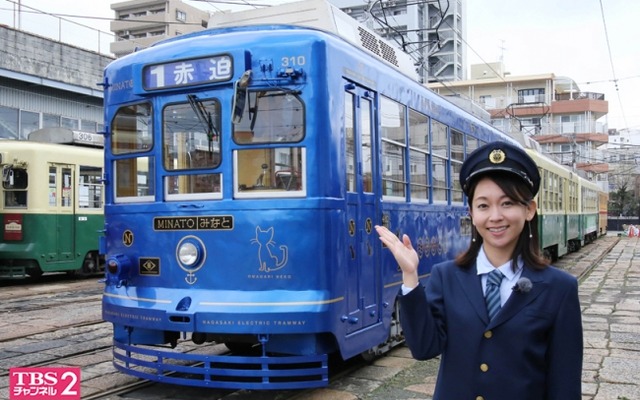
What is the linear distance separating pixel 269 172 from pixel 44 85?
15960 millimetres

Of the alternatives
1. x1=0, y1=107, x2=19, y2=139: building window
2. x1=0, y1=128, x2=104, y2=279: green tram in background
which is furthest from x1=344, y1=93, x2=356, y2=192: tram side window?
x1=0, y1=107, x2=19, y2=139: building window

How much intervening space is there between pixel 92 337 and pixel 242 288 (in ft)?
12.1

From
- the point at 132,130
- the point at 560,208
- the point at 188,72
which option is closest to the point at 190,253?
the point at 132,130

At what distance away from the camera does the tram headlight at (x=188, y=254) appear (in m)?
5.28

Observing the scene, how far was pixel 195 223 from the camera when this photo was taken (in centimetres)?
535

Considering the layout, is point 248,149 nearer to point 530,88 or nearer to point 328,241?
point 328,241

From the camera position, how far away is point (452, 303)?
226 cm

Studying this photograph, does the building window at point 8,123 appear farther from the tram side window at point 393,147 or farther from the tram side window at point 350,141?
the tram side window at point 350,141

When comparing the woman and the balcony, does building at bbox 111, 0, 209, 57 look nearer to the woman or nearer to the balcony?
the balcony

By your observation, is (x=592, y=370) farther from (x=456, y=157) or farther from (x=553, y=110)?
(x=553, y=110)

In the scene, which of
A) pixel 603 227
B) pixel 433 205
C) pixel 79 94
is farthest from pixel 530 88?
pixel 433 205

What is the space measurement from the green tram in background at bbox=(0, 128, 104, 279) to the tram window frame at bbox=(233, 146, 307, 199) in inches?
378

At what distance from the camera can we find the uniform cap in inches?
88.4

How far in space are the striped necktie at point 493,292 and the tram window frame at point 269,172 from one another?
298cm
